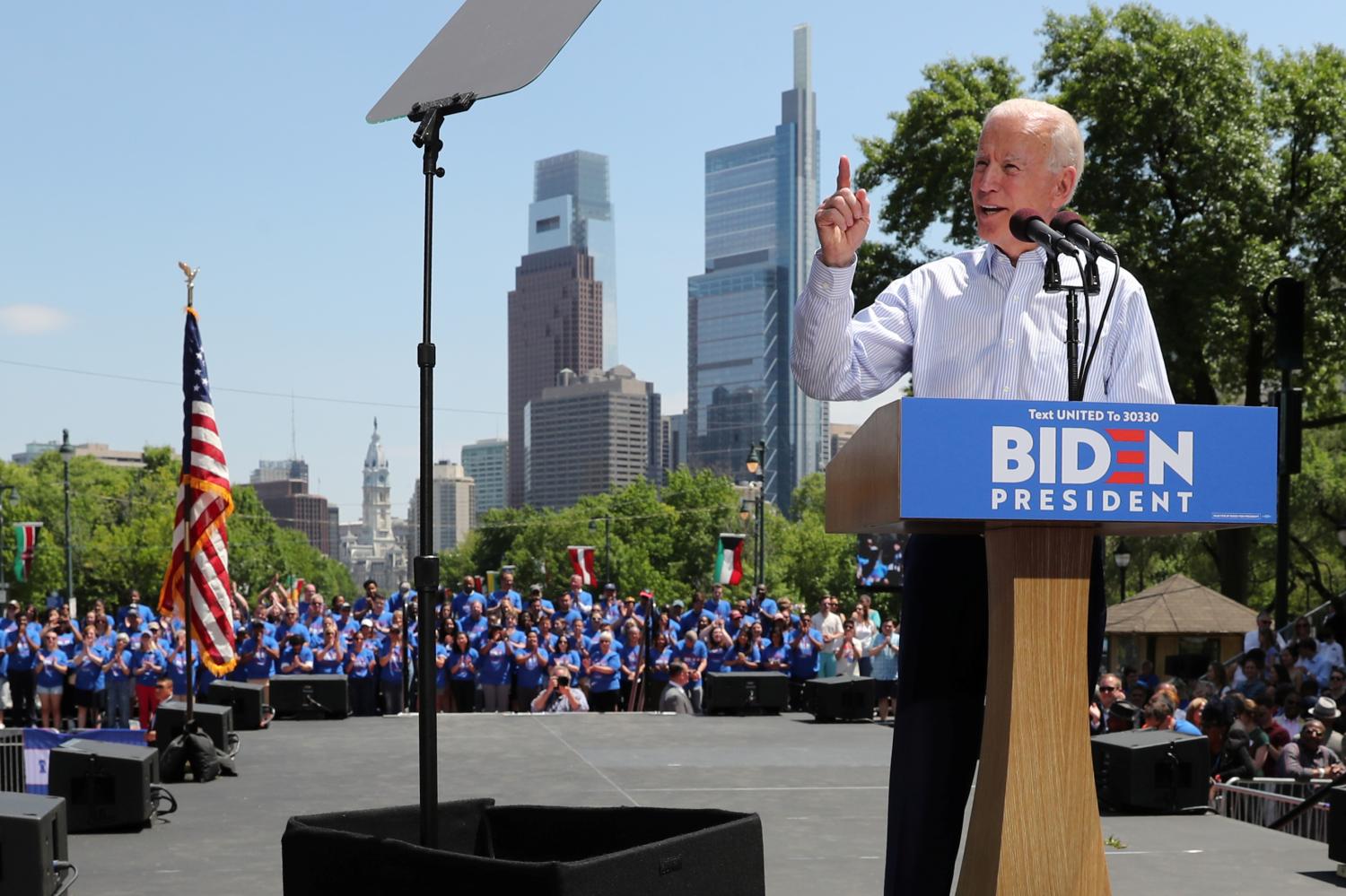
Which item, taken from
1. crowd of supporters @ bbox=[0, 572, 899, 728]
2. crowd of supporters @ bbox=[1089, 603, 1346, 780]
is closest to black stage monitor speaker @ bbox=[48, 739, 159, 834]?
crowd of supporters @ bbox=[1089, 603, 1346, 780]

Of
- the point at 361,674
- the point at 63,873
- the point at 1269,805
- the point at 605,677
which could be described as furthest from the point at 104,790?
the point at 605,677

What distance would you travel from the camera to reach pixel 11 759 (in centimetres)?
1048

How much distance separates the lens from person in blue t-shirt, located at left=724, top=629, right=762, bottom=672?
18.4 meters

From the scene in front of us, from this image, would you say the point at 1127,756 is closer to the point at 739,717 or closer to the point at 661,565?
the point at 739,717

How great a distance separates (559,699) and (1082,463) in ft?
49.6

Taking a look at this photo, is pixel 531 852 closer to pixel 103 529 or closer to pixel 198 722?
pixel 198 722

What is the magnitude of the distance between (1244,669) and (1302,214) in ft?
46.0

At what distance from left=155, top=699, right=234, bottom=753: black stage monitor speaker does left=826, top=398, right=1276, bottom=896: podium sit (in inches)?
350

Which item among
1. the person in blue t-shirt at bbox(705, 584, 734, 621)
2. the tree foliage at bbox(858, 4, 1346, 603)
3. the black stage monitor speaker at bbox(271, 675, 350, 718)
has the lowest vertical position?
the black stage monitor speaker at bbox(271, 675, 350, 718)

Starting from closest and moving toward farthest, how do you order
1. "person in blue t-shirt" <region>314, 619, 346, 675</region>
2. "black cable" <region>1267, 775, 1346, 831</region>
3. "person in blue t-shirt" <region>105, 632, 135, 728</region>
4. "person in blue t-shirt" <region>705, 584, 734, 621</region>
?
1. "black cable" <region>1267, 775, 1346, 831</region>
2. "person in blue t-shirt" <region>314, 619, 346, 675</region>
3. "person in blue t-shirt" <region>105, 632, 135, 728</region>
4. "person in blue t-shirt" <region>705, 584, 734, 621</region>

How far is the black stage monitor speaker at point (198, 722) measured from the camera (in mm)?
11026

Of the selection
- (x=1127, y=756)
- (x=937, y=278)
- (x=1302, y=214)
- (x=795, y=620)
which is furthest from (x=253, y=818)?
(x=1302, y=214)

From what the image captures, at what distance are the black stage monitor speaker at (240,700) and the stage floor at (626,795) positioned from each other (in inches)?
12.6

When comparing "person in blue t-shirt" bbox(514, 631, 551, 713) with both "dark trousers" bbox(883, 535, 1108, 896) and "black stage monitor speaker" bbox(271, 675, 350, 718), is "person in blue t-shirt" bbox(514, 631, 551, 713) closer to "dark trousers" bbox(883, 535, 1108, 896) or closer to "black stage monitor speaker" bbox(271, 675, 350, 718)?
"black stage monitor speaker" bbox(271, 675, 350, 718)
